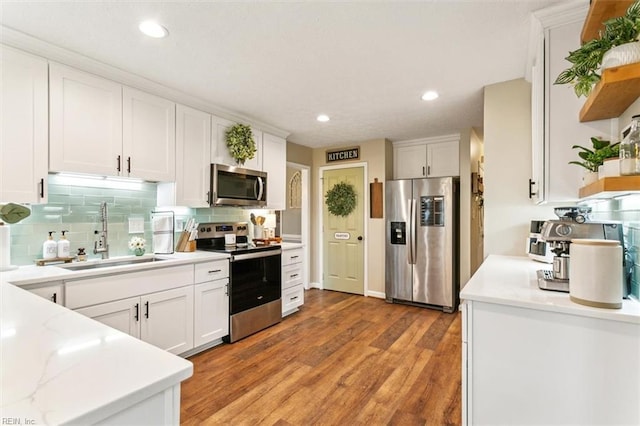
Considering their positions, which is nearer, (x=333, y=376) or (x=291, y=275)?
(x=333, y=376)

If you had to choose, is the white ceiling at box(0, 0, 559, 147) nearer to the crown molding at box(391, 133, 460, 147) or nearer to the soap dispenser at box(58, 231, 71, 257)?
the crown molding at box(391, 133, 460, 147)

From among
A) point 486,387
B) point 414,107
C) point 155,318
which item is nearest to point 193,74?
point 155,318

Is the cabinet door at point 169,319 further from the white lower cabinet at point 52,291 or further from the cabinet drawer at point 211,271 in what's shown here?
the white lower cabinet at point 52,291

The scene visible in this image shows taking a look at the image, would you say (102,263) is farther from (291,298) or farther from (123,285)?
(291,298)

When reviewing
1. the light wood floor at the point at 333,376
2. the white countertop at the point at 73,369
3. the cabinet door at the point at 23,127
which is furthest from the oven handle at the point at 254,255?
the white countertop at the point at 73,369

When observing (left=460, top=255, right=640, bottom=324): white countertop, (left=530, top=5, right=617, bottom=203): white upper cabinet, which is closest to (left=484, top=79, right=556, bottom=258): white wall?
(left=460, top=255, right=640, bottom=324): white countertop

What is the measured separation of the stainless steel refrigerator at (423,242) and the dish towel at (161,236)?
2804 millimetres

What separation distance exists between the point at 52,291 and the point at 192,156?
1.57 m

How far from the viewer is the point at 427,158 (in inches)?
178

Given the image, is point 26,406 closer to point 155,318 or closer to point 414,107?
point 155,318

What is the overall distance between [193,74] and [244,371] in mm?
2374

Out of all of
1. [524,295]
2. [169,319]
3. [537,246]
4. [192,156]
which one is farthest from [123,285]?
[537,246]

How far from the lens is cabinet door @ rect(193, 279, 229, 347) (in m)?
2.71

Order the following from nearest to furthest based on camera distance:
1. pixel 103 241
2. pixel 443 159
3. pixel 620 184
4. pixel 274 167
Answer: pixel 620 184, pixel 103 241, pixel 274 167, pixel 443 159
